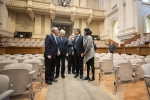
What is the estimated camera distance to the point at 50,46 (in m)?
2.29

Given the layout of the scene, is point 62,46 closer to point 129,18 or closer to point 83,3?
point 129,18

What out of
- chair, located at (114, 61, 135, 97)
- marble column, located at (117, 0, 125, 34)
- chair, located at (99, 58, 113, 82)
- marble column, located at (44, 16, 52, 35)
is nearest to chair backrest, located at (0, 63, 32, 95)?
chair, located at (114, 61, 135, 97)

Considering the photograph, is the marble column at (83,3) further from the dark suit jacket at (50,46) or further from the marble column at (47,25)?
the dark suit jacket at (50,46)

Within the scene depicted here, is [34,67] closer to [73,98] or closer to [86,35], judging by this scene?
[73,98]

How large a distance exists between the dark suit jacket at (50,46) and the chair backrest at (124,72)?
1511 mm

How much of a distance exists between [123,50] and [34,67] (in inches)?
240

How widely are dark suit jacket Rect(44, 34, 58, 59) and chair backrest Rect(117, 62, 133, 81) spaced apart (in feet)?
4.96

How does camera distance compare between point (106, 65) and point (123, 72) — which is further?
point (106, 65)

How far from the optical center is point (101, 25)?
39.8 ft

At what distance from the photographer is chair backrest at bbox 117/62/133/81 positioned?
1.93 m

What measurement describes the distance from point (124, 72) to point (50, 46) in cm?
178

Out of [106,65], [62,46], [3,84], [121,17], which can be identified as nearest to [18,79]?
[3,84]

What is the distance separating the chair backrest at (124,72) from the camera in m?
1.93

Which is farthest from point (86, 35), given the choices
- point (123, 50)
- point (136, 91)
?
point (123, 50)
